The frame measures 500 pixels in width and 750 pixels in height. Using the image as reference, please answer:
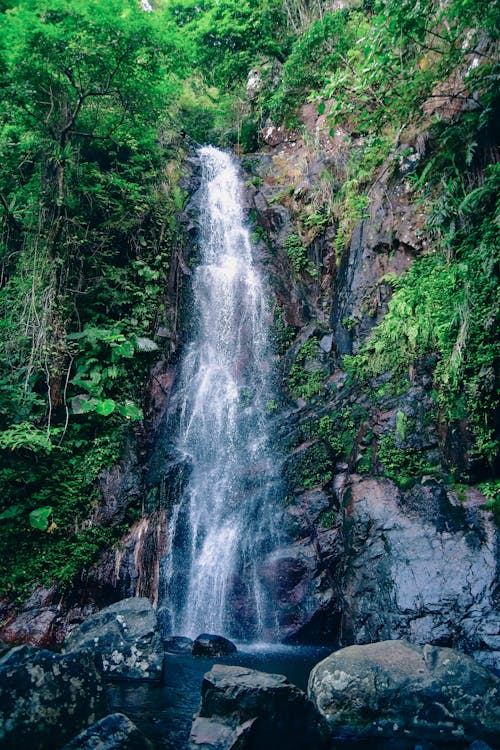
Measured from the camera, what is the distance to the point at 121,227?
12.1m

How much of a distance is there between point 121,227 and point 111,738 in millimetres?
11205

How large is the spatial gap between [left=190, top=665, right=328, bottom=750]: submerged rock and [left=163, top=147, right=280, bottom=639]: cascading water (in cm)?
330

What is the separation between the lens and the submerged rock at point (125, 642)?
5.67 metres

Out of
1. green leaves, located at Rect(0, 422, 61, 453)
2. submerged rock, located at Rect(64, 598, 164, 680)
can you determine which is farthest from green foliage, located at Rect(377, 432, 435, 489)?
green leaves, located at Rect(0, 422, 61, 453)

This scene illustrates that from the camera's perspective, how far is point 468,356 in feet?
24.1

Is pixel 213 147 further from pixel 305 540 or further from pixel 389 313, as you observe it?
pixel 305 540

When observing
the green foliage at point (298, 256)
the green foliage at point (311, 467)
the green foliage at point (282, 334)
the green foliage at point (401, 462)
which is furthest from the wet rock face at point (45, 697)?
the green foliage at point (298, 256)

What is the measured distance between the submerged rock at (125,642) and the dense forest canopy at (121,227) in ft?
7.61

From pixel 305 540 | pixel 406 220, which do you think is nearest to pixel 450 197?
pixel 406 220

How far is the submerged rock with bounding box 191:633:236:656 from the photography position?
263 inches

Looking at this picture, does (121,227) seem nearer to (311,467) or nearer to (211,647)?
(311,467)

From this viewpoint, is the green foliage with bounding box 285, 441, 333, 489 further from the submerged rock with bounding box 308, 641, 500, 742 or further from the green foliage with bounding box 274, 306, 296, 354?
the submerged rock with bounding box 308, 641, 500, 742

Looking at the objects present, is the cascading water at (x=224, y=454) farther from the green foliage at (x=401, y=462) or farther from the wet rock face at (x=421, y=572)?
the green foliage at (x=401, y=462)

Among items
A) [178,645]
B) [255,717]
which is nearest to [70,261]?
[178,645]
